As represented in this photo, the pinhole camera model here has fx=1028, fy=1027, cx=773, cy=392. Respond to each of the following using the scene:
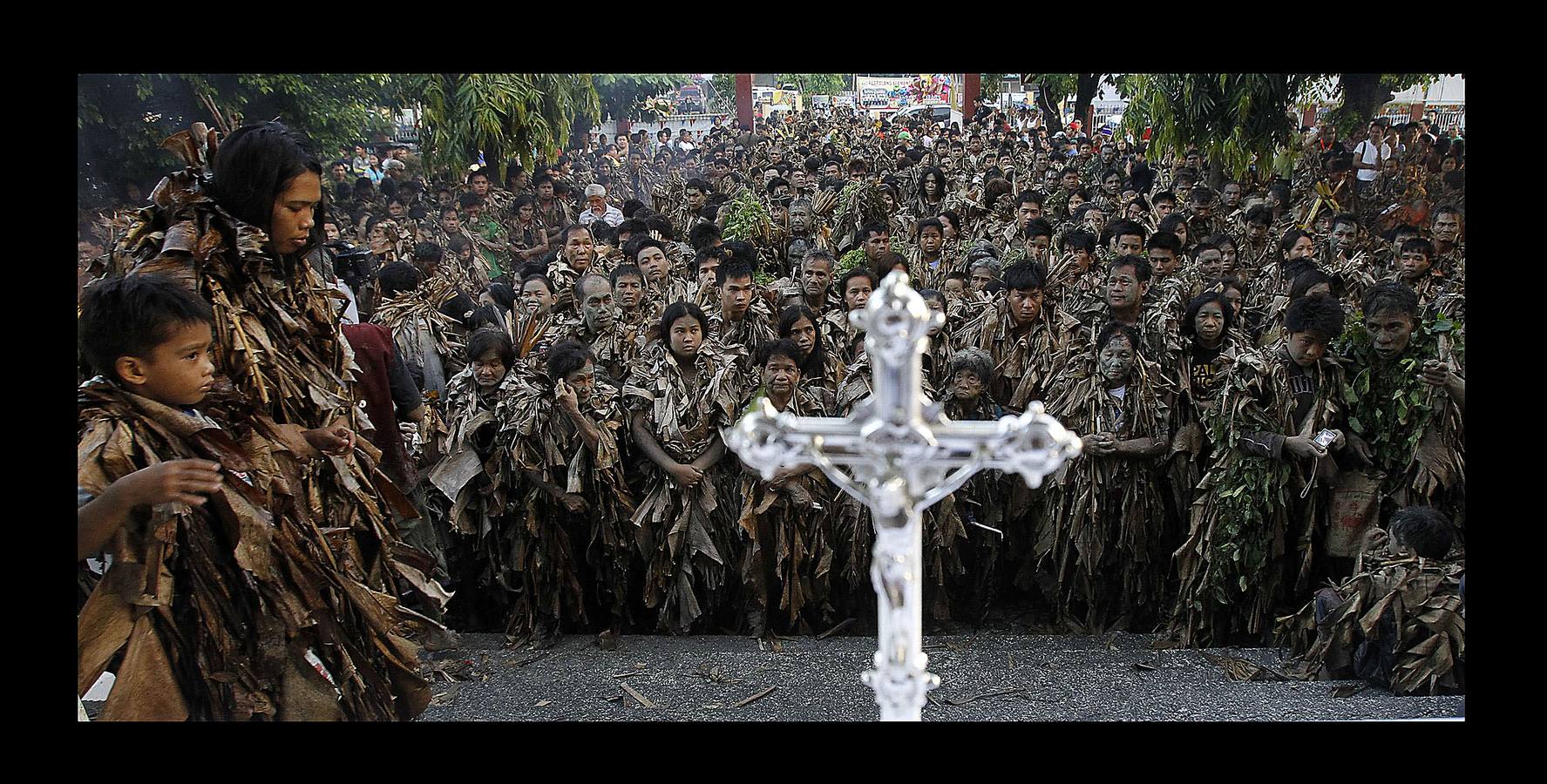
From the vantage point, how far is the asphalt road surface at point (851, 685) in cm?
432

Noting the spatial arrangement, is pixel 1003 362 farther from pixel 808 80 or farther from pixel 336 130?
pixel 336 130

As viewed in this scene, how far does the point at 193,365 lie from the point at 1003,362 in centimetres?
481

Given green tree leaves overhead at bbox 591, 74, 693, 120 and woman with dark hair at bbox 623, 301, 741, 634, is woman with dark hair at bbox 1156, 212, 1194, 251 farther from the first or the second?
woman with dark hair at bbox 623, 301, 741, 634

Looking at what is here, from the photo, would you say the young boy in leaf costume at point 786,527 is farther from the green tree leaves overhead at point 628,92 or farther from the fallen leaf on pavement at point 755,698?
the green tree leaves overhead at point 628,92

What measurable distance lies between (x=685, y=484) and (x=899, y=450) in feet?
10.2

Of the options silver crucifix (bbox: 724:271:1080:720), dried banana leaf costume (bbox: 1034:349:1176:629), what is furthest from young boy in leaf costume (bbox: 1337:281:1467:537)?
silver crucifix (bbox: 724:271:1080:720)

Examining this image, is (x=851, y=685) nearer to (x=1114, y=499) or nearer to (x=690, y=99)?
(x=1114, y=499)

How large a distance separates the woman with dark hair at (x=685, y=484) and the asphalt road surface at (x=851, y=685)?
0.81 ft

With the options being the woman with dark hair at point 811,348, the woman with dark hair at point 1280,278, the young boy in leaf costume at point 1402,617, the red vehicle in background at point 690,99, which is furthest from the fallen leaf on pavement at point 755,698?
the red vehicle in background at point 690,99

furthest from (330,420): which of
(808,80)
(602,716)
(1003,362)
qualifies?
(808,80)

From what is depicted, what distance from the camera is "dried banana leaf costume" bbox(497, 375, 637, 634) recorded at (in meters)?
5.12

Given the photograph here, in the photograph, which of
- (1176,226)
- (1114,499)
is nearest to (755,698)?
(1114,499)

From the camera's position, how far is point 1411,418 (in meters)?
4.90

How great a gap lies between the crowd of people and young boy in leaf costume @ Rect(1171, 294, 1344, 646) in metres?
0.02
